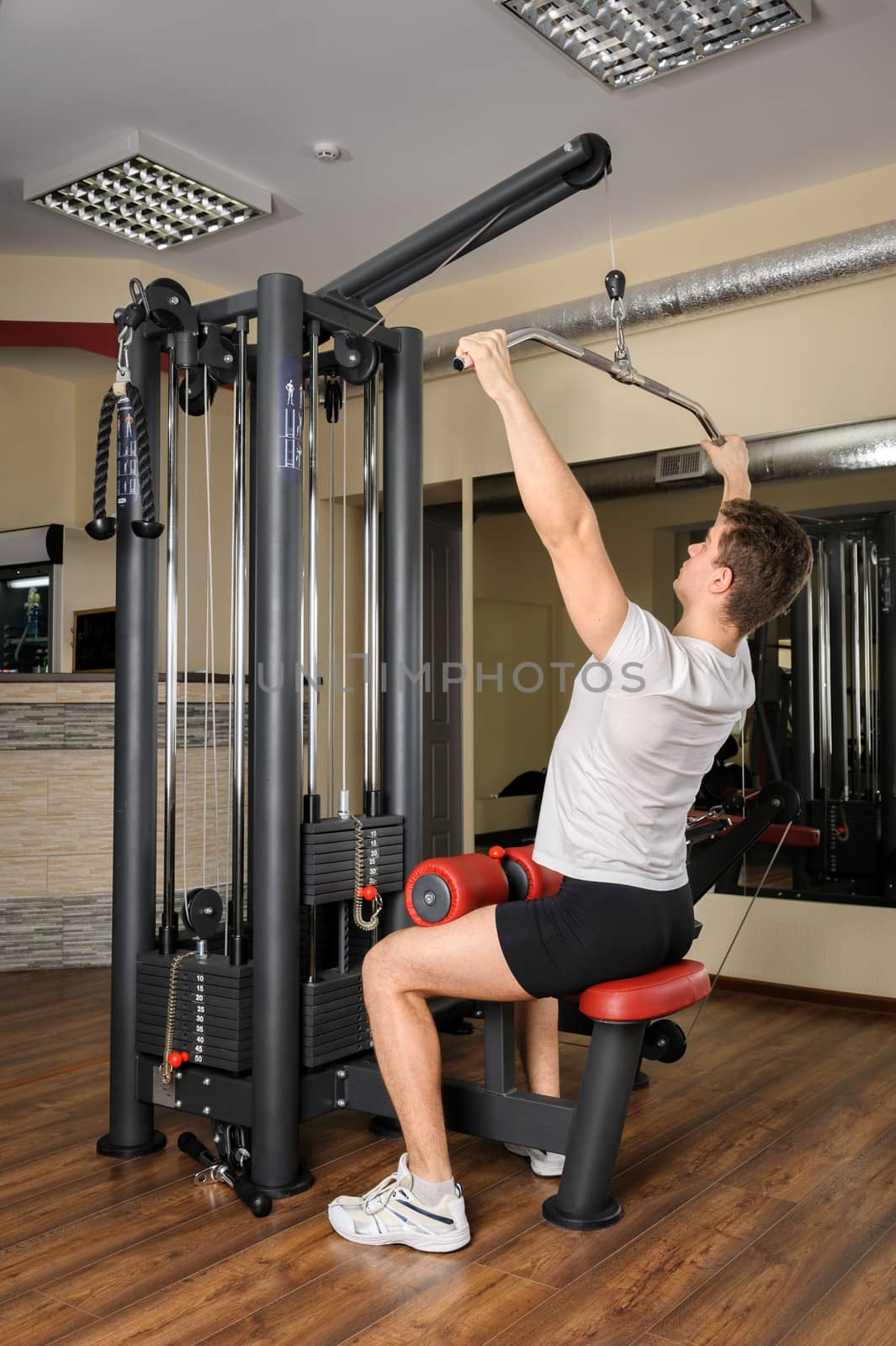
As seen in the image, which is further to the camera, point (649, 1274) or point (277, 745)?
point (277, 745)

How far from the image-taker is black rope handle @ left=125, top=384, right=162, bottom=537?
8.00 feet

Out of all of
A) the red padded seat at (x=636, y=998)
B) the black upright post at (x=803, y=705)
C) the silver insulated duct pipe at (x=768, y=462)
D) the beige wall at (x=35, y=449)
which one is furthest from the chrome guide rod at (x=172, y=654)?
the beige wall at (x=35, y=449)

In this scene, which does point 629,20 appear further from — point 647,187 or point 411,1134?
point 411,1134

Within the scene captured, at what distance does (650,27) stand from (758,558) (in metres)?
1.84

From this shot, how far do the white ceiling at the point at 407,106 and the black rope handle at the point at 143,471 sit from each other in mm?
1287

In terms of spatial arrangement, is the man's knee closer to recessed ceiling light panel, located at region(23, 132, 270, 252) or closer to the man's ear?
the man's ear

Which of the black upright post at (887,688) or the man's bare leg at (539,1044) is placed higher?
the black upright post at (887,688)

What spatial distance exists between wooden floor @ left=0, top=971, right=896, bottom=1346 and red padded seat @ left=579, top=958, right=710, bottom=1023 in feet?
1.41

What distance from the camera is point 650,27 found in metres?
3.13

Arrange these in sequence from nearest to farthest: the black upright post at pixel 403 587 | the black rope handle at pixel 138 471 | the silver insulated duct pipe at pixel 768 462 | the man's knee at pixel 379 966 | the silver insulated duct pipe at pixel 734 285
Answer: the man's knee at pixel 379 966 < the black rope handle at pixel 138 471 < the black upright post at pixel 403 587 < the silver insulated duct pipe at pixel 734 285 < the silver insulated duct pipe at pixel 768 462

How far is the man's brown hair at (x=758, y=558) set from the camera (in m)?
2.11

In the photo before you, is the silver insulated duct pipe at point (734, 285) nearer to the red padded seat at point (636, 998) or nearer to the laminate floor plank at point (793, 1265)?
the red padded seat at point (636, 998)

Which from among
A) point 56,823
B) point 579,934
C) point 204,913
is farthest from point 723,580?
point 56,823

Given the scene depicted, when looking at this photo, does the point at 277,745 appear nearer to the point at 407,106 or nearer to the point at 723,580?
the point at 723,580
